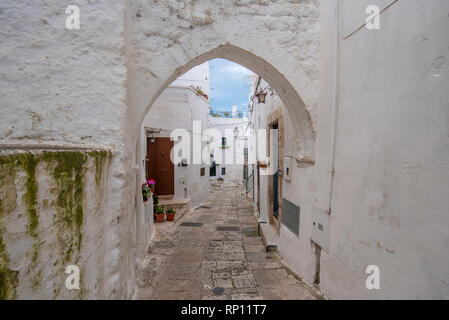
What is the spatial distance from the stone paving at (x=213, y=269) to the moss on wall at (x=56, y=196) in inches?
71.3

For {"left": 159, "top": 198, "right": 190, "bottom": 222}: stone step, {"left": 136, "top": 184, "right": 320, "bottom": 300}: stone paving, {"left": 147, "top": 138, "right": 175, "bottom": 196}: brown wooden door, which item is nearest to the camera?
{"left": 136, "top": 184, "right": 320, "bottom": 300}: stone paving

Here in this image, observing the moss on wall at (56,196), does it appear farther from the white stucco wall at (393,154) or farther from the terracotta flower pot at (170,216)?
the terracotta flower pot at (170,216)

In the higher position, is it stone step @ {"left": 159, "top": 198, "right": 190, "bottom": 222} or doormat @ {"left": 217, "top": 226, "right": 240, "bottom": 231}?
stone step @ {"left": 159, "top": 198, "right": 190, "bottom": 222}

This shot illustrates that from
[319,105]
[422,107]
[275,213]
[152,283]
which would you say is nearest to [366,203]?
[422,107]

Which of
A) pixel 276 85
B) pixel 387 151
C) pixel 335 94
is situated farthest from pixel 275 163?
pixel 387 151

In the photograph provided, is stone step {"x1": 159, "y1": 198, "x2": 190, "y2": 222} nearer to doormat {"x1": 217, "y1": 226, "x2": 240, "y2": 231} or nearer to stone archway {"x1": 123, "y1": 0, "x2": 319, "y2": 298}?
doormat {"x1": 217, "y1": 226, "x2": 240, "y2": 231}

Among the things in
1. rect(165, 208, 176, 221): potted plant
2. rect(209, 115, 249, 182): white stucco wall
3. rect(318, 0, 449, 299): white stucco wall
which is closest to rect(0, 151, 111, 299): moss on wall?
rect(318, 0, 449, 299): white stucco wall

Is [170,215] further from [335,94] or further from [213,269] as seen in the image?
[335,94]

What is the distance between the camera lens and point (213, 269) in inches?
140

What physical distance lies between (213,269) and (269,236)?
5.03ft

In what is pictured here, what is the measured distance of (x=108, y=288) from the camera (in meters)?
2.11

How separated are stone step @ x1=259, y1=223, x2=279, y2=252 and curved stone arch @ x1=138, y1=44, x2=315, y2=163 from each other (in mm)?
1817

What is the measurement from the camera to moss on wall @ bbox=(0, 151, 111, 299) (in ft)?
3.39

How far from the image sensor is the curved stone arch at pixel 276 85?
2.94 metres
